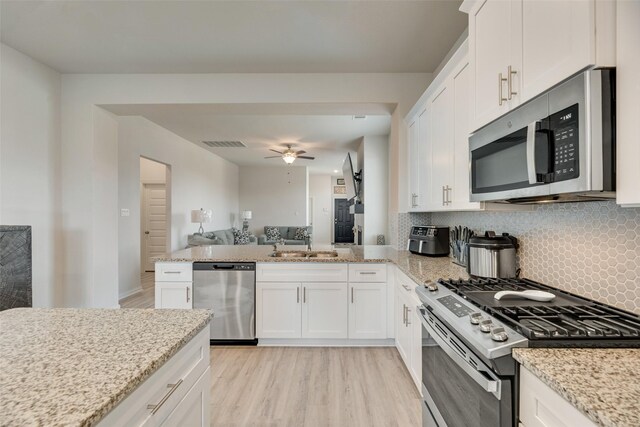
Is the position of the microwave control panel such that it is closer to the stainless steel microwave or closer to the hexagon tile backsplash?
the stainless steel microwave

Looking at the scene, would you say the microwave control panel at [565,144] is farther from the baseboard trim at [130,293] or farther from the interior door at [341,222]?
the interior door at [341,222]

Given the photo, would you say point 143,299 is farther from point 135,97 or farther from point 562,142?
point 562,142

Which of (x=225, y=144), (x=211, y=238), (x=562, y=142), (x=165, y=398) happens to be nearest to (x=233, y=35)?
(x=562, y=142)

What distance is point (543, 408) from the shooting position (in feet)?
2.65

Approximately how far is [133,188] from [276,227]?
194 inches

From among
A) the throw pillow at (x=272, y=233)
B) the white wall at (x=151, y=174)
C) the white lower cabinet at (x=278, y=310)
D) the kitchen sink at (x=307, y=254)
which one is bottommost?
the white lower cabinet at (x=278, y=310)

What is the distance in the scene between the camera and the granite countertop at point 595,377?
2.05 feet

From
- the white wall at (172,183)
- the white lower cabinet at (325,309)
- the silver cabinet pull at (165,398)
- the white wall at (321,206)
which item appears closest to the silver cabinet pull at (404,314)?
the white lower cabinet at (325,309)

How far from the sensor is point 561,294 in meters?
1.39

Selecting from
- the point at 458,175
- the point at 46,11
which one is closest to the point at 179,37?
the point at 46,11

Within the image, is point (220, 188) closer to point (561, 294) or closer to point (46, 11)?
point (46, 11)

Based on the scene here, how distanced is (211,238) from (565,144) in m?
6.38

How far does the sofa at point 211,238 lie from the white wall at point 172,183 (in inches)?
11.4

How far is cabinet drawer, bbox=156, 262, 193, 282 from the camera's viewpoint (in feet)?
9.78
